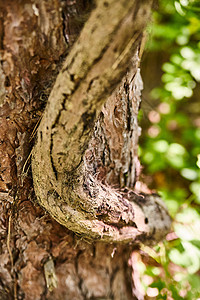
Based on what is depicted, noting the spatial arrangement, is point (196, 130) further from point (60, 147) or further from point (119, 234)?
point (60, 147)

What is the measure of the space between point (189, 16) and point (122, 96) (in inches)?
33.1

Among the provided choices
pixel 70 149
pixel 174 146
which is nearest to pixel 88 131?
pixel 70 149

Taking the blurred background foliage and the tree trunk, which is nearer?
the tree trunk

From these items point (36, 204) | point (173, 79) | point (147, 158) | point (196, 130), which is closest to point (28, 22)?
point (36, 204)

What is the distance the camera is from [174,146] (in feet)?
5.52

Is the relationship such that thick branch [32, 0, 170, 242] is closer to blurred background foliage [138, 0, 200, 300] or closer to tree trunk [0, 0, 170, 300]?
tree trunk [0, 0, 170, 300]

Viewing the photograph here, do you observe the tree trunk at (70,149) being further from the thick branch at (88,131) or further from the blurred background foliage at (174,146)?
the blurred background foliage at (174,146)

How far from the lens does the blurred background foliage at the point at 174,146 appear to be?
1.32 m

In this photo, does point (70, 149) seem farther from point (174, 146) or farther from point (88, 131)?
point (174, 146)

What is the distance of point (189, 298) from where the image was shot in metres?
1.26

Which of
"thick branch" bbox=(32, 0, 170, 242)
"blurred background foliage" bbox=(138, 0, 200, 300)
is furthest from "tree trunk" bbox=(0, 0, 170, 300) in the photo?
"blurred background foliage" bbox=(138, 0, 200, 300)

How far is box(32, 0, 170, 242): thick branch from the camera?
22.4 inches

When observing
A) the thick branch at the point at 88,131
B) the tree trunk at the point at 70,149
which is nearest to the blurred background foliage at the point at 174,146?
the tree trunk at the point at 70,149

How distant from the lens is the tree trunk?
624 mm
